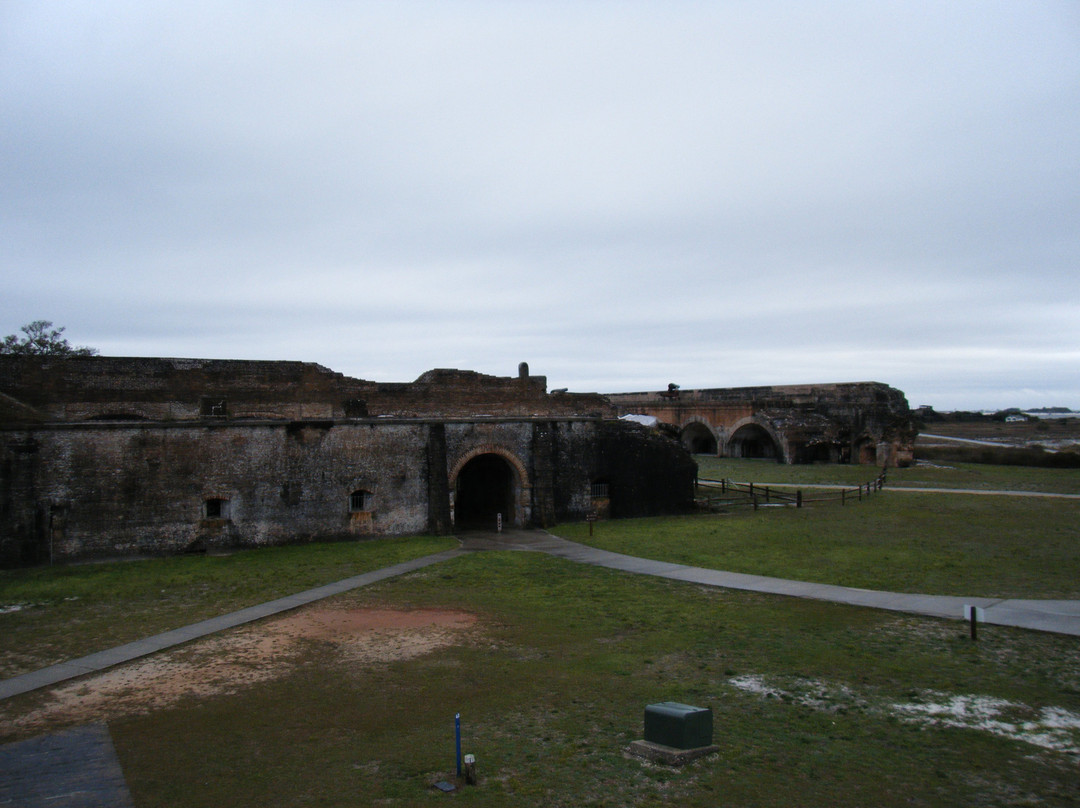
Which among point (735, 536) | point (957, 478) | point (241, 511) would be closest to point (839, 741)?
point (735, 536)

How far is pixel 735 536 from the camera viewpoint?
21.6 meters

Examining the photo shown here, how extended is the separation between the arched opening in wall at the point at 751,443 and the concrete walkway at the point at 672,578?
3184cm

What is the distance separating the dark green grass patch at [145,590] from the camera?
12.6m

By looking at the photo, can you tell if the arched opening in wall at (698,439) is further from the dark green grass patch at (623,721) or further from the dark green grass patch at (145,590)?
the dark green grass patch at (623,721)

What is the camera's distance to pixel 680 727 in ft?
25.0

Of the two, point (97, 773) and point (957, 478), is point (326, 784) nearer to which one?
point (97, 773)

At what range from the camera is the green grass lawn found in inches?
286

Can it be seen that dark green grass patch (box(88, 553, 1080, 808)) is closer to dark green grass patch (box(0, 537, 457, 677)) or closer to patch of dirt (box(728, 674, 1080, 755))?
patch of dirt (box(728, 674, 1080, 755))

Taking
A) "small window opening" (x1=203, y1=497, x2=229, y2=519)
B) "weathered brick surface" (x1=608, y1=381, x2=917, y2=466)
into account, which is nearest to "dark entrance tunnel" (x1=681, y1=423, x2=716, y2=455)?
"weathered brick surface" (x1=608, y1=381, x2=917, y2=466)

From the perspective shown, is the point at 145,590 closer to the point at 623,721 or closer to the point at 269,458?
the point at 269,458

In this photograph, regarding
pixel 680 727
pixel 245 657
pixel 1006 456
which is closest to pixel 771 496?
pixel 245 657

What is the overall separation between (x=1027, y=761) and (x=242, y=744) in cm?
827

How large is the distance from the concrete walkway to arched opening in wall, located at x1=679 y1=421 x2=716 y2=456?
35.1m

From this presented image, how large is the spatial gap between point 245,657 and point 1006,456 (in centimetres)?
4766
